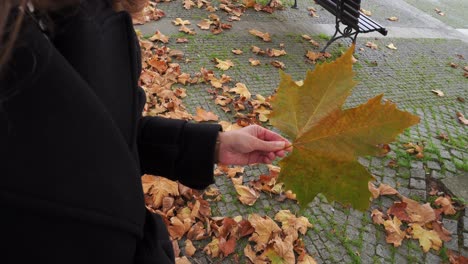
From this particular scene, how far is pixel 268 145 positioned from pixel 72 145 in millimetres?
734

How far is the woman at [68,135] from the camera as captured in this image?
1.97 feet

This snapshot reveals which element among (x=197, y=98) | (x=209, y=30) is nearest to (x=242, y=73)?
(x=197, y=98)

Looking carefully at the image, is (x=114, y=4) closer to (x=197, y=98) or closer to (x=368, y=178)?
(x=368, y=178)

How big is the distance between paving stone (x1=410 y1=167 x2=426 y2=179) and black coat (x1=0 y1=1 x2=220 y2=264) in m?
2.87

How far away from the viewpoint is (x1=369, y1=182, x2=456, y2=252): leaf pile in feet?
8.63

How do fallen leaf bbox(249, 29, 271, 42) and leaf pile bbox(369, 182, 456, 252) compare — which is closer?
leaf pile bbox(369, 182, 456, 252)

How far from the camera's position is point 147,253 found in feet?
3.18

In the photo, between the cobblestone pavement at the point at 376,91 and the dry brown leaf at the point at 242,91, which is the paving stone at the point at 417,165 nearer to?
the cobblestone pavement at the point at 376,91

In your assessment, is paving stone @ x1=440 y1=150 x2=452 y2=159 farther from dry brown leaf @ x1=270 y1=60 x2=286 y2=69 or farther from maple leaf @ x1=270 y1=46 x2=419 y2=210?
maple leaf @ x1=270 y1=46 x2=419 y2=210

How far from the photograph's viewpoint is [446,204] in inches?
113

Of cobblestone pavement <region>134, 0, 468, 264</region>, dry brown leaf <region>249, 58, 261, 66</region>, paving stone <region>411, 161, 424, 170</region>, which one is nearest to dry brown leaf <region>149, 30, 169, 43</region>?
cobblestone pavement <region>134, 0, 468, 264</region>

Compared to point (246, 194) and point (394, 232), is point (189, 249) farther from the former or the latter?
point (394, 232)

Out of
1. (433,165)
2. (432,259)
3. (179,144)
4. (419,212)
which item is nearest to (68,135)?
(179,144)

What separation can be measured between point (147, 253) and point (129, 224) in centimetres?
20
